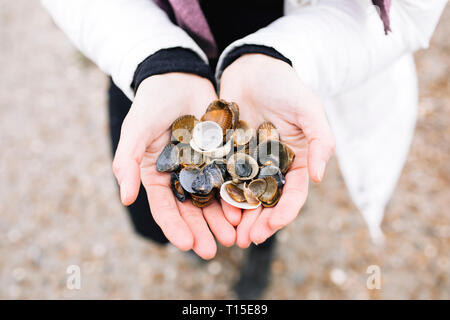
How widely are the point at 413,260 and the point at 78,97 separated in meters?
3.40

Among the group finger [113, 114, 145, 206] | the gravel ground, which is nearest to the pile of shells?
finger [113, 114, 145, 206]

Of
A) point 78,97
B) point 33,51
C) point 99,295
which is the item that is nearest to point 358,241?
point 99,295

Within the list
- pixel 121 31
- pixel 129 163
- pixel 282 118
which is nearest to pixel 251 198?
pixel 282 118

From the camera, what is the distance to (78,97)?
3.76 meters

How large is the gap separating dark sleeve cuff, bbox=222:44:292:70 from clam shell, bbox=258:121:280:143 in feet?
0.97

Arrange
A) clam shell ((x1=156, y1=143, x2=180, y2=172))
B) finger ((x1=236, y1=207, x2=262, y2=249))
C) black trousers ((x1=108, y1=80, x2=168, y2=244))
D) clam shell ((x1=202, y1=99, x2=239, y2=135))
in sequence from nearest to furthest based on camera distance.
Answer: finger ((x1=236, y1=207, x2=262, y2=249)), clam shell ((x1=156, y1=143, x2=180, y2=172)), clam shell ((x1=202, y1=99, x2=239, y2=135)), black trousers ((x1=108, y1=80, x2=168, y2=244))

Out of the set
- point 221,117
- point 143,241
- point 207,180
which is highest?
point 221,117

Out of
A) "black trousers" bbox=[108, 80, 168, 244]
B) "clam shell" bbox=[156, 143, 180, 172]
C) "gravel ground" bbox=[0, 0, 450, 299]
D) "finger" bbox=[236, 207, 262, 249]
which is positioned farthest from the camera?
"gravel ground" bbox=[0, 0, 450, 299]

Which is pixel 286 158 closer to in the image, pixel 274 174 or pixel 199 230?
pixel 274 174

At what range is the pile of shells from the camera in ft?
5.19

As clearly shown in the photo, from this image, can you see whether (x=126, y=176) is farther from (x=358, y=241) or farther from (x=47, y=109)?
(x=47, y=109)

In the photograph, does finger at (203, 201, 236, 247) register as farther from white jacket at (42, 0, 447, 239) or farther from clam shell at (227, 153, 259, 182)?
white jacket at (42, 0, 447, 239)

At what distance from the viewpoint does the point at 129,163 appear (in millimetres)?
1396

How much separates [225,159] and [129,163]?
0.51 m
